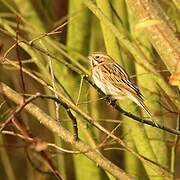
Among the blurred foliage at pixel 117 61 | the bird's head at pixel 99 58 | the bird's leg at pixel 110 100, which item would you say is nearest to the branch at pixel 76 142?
the blurred foliage at pixel 117 61

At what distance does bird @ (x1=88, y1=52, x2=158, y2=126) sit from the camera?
15.0 ft

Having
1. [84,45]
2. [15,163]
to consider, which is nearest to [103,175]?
[84,45]

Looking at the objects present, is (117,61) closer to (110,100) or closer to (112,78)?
(112,78)

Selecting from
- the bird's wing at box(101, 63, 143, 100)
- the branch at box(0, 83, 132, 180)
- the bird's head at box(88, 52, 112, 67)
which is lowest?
the branch at box(0, 83, 132, 180)

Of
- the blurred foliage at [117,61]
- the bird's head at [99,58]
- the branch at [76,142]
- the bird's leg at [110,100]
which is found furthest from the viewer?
the bird's head at [99,58]

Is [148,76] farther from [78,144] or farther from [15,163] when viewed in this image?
[15,163]

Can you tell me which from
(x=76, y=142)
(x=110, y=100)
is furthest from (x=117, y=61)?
(x=76, y=142)

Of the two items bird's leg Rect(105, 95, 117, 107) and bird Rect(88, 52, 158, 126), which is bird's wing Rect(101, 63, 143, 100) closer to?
bird Rect(88, 52, 158, 126)

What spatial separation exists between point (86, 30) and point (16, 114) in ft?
11.0

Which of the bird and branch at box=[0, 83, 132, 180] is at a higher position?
the bird

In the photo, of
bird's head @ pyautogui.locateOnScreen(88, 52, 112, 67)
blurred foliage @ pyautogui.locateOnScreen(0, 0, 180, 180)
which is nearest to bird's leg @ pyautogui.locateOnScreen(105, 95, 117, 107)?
blurred foliage @ pyautogui.locateOnScreen(0, 0, 180, 180)

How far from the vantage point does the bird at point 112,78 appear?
458 centimetres

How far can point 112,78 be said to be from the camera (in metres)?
4.82

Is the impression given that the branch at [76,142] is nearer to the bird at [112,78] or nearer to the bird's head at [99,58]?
the bird at [112,78]
